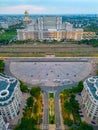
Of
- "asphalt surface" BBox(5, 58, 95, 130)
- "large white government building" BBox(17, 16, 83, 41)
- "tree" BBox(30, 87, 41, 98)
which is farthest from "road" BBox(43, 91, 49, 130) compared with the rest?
"large white government building" BBox(17, 16, 83, 41)

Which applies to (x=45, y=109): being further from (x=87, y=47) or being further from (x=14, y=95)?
(x=87, y=47)

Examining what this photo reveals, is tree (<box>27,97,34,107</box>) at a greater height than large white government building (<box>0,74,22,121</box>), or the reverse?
large white government building (<box>0,74,22,121</box>)

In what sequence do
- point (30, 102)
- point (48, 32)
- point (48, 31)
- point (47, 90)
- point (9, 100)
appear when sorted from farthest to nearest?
point (48, 32), point (48, 31), point (47, 90), point (30, 102), point (9, 100)

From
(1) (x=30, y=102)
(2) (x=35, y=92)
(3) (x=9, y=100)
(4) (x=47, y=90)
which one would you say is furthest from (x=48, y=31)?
(3) (x=9, y=100)

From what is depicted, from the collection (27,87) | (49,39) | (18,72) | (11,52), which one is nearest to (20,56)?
(11,52)

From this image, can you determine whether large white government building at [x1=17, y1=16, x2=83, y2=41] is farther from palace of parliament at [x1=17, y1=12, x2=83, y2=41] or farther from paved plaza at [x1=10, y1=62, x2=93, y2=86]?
paved plaza at [x1=10, y1=62, x2=93, y2=86]

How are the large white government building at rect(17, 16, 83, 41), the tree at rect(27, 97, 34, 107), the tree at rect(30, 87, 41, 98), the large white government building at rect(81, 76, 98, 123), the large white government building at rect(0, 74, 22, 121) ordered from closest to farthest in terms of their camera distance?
the large white government building at rect(0, 74, 22, 121) < the large white government building at rect(81, 76, 98, 123) < the tree at rect(27, 97, 34, 107) < the tree at rect(30, 87, 41, 98) < the large white government building at rect(17, 16, 83, 41)

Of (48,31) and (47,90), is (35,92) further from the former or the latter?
(48,31)
